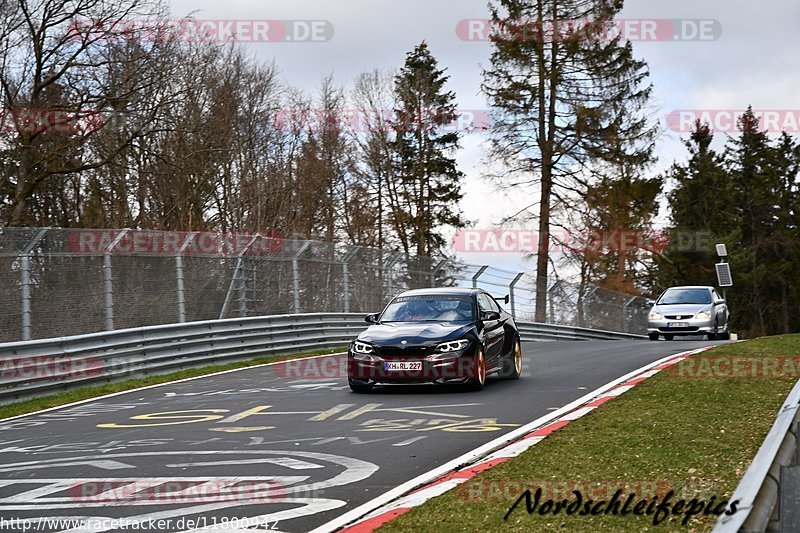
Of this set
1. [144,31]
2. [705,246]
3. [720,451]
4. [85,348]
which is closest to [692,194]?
[705,246]

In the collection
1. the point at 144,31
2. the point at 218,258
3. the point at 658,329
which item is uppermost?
the point at 144,31

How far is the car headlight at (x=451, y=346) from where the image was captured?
1335 centimetres

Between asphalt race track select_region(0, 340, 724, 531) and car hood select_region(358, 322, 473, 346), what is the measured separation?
74 centimetres

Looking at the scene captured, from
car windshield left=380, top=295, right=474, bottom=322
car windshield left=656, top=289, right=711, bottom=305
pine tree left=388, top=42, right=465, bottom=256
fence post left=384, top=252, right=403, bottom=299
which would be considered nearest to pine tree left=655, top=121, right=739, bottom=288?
pine tree left=388, top=42, right=465, bottom=256

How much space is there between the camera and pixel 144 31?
1098 inches

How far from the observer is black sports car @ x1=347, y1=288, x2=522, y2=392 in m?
13.4

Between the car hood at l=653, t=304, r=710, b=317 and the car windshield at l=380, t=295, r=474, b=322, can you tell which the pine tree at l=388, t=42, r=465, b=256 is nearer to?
the car hood at l=653, t=304, r=710, b=317

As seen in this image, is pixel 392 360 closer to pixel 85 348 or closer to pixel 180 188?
pixel 85 348

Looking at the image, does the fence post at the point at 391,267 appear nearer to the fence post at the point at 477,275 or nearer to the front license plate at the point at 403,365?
the fence post at the point at 477,275

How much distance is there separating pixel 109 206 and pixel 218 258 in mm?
17265

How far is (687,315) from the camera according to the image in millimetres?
28078

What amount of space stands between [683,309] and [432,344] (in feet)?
54.4

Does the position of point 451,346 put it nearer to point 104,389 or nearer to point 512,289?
point 104,389

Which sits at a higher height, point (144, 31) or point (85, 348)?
point (144, 31)
